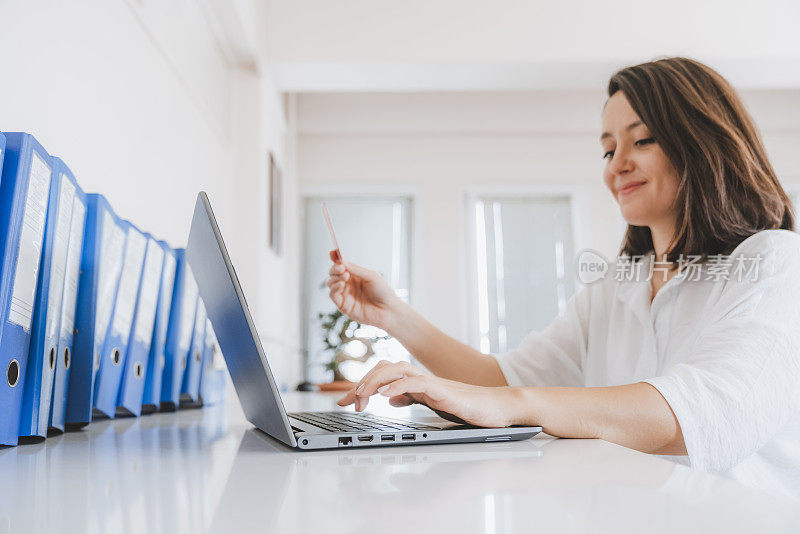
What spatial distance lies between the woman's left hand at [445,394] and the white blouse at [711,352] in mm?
170

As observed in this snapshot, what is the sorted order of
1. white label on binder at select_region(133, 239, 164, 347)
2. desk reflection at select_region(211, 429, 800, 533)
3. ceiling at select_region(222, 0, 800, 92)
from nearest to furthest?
desk reflection at select_region(211, 429, 800, 533) → white label on binder at select_region(133, 239, 164, 347) → ceiling at select_region(222, 0, 800, 92)

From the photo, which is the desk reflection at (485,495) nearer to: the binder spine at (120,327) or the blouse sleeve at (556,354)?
the binder spine at (120,327)

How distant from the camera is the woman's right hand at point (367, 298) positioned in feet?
4.07

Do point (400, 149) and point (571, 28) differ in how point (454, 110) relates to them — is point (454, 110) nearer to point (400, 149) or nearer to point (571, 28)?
point (400, 149)

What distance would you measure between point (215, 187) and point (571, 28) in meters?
1.97

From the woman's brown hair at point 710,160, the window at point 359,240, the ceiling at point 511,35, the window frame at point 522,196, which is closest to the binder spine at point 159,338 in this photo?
the woman's brown hair at point 710,160

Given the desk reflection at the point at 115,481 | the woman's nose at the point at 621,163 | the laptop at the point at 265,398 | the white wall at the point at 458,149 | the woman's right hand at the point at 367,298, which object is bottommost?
the desk reflection at the point at 115,481

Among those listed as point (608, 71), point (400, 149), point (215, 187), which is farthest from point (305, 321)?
→ point (608, 71)

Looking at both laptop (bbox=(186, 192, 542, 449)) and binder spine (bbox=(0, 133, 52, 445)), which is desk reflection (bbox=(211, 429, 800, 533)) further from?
binder spine (bbox=(0, 133, 52, 445))

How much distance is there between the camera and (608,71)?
3.38 m

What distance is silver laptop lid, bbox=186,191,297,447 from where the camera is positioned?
0.61 meters

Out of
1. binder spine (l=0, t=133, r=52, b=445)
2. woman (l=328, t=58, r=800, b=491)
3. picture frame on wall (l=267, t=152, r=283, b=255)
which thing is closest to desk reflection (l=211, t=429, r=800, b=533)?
woman (l=328, t=58, r=800, b=491)

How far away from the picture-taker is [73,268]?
818 millimetres

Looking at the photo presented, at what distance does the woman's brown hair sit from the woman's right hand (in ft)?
1.75
